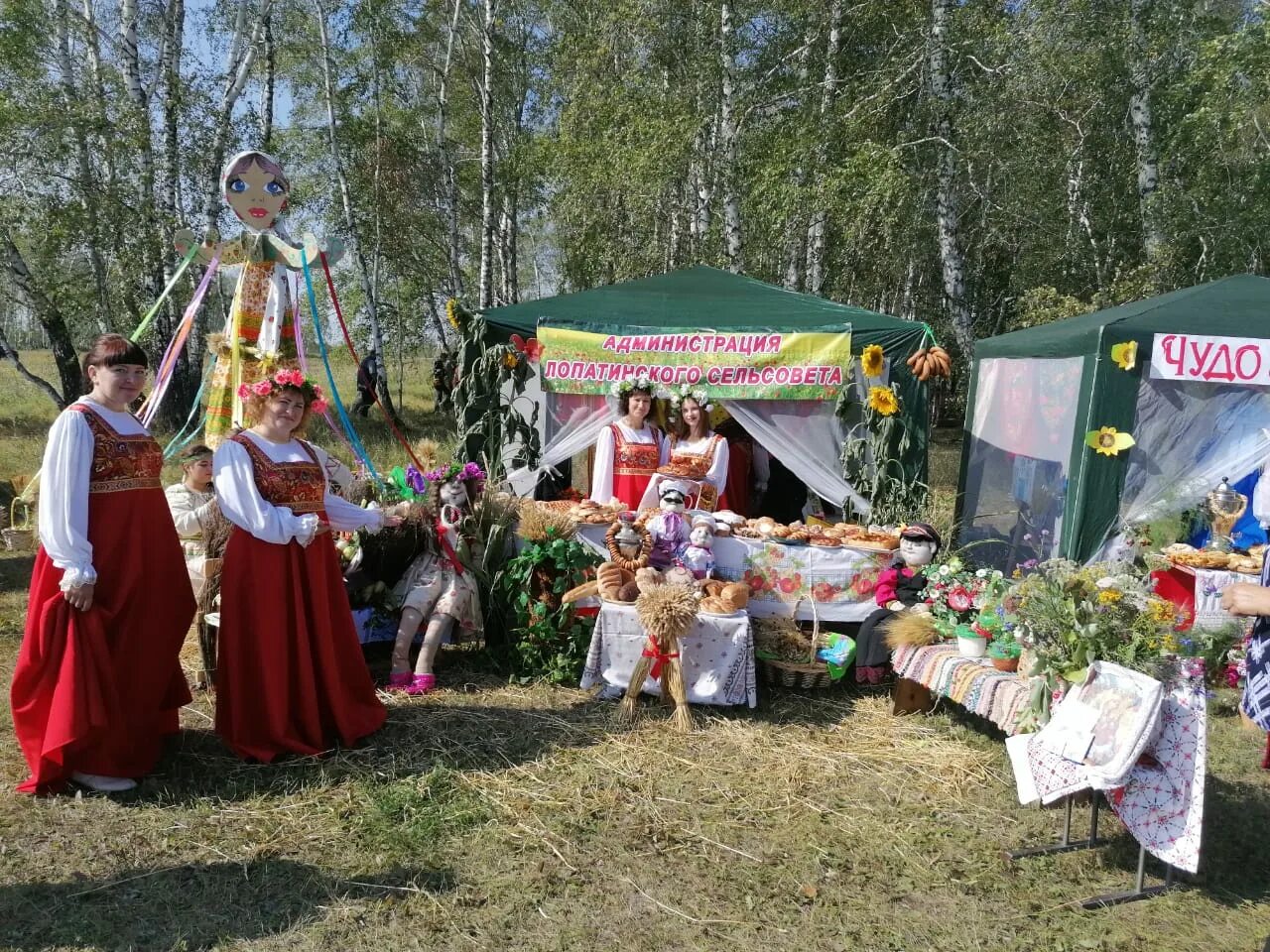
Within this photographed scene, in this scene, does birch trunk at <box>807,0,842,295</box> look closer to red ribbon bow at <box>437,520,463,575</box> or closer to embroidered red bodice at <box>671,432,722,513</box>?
embroidered red bodice at <box>671,432,722,513</box>

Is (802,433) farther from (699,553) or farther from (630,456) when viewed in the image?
(699,553)

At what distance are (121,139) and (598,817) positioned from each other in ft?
34.0

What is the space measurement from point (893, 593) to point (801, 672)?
674 millimetres

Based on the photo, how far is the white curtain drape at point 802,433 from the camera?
624 centimetres

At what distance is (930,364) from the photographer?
230 inches

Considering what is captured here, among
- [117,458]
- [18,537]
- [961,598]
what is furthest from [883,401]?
[18,537]

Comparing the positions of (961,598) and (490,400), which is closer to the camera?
(961,598)

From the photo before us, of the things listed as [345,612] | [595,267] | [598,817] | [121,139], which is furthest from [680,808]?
[595,267]

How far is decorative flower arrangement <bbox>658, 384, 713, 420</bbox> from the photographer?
5.82 meters

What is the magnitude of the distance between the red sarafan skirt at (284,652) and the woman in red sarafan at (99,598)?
0.25 metres

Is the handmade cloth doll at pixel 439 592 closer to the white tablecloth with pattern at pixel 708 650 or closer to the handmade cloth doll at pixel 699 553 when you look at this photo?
the white tablecloth with pattern at pixel 708 650

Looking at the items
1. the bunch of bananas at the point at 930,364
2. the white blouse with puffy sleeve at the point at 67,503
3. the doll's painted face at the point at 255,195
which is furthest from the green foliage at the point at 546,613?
the bunch of bananas at the point at 930,364

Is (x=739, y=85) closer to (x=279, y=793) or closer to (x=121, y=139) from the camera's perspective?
(x=121, y=139)

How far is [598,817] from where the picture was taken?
10.5 ft
